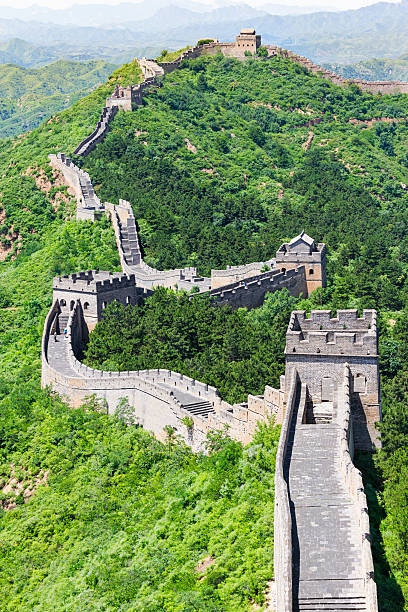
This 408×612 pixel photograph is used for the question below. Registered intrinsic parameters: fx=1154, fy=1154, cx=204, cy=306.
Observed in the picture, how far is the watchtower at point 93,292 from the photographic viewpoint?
63.6 m

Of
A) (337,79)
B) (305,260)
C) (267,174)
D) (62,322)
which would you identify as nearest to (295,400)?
Result: (62,322)

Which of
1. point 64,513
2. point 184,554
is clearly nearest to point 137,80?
point 64,513

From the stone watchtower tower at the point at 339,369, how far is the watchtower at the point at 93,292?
25.5 metres

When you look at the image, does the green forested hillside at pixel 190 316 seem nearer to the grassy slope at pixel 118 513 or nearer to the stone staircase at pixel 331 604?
the grassy slope at pixel 118 513

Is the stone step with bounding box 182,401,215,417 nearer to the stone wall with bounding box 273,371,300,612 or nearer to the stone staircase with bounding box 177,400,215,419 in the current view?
the stone staircase with bounding box 177,400,215,419

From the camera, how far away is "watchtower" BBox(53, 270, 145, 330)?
63.6m

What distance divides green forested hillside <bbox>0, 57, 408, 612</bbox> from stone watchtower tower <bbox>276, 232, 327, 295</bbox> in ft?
5.35

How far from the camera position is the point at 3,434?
5494 cm

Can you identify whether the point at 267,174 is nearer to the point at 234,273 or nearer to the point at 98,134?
the point at 98,134

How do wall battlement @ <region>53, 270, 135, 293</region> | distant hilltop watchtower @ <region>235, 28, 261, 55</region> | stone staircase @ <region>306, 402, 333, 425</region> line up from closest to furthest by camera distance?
stone staircase @ <region>306, 402, 333, 425</region> < wall battlement @ <region>53, 270, 135, 293</region> < distant hilltop watchtower @ <region>235, 28, 261, 55</region>

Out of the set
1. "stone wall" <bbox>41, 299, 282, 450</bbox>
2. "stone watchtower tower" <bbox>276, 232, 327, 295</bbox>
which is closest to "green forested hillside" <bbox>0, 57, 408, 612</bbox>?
"stone wall" <bbox>41, 299, 282, 450</bbox>

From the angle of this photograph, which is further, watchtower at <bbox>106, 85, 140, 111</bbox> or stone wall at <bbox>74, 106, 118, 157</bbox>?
watchtower at <bbox>106, 85, 140, 111</bbox>

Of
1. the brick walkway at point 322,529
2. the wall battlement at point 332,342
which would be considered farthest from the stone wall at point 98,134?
the brick walkway at point 322,529

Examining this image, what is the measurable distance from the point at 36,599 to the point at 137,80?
3636 inches
